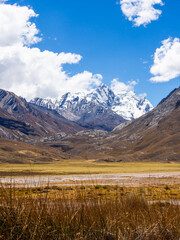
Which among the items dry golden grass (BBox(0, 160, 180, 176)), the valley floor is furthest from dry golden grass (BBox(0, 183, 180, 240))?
dry golden grass (BBox(0, 160, 180, 176))

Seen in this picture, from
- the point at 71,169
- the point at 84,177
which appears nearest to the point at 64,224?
the point at 84,177

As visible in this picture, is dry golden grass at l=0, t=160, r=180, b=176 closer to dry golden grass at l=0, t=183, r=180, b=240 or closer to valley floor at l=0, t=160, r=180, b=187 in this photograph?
valley floor at l=0, t=160, r=180, b=187

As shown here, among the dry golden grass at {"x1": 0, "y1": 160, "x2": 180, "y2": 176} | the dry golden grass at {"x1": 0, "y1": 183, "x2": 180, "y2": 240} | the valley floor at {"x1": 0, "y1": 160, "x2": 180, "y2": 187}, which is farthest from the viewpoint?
the dry golden grass at {"x1": 0, "y1": 160, "x2": 180, "y2": 176}

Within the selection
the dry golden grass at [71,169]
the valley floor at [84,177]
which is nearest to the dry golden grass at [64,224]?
the valley floor at [84,177]

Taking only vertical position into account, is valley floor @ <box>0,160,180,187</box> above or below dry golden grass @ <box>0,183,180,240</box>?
below

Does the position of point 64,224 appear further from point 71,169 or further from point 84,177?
point 71,169

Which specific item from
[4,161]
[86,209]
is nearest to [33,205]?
[86,209]

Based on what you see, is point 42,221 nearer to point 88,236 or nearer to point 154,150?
point 88,236

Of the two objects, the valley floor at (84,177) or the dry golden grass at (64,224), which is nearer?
the dry golden grass at (64,224)

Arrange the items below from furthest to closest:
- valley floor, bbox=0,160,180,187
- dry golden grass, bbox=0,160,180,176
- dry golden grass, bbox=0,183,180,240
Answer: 1. dry golden grass, bbox=0,160,180,176
2. valley floor, bbox=0,160,180,187
3. dry golden grass, bbox=0,183,180,240

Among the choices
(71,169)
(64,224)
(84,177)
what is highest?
(64,224)

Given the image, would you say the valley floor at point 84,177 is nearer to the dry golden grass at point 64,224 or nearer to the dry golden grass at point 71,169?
the dry golden grass at point 71,169

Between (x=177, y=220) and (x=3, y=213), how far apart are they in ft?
13.8

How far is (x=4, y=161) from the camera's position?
138m
